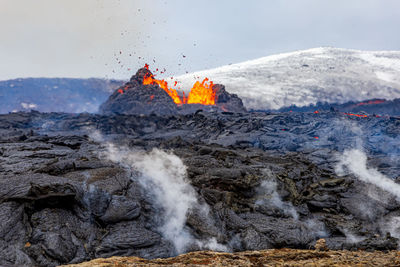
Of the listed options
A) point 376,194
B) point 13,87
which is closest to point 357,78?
point 376,194

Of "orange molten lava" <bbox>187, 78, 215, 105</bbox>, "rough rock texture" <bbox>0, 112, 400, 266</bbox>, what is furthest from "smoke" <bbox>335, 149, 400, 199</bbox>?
"orange molten lava" <bbox>187, 78, 215, 105</bbox>

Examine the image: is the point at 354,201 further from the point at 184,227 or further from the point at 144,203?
the point at 144,203

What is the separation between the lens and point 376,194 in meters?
11.6

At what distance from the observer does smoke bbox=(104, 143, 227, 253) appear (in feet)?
24.5

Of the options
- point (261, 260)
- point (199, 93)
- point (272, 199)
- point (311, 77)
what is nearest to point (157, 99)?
point (199, 93)

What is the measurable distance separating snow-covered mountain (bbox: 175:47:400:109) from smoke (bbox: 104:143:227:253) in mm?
57439

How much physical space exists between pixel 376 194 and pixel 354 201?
64.8 inches

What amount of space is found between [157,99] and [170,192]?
4154 centimetres

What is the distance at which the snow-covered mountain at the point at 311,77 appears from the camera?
70812 millimetres

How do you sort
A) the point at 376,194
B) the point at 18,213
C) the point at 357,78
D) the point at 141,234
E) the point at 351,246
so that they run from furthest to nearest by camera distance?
the point at 357,78 < the point at 376,194 < the point at 351,246 < the point at 141,234 < the point at 18,213

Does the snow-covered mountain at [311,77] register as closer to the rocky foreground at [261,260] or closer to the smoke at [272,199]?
the smoke at [272,199]

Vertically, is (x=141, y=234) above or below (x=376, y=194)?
below

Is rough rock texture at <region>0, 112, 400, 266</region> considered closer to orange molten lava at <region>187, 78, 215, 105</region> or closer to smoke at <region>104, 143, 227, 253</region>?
smoke at <region>104, 143, 227, 253</region>

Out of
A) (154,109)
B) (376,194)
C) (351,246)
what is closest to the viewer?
(351,246)
